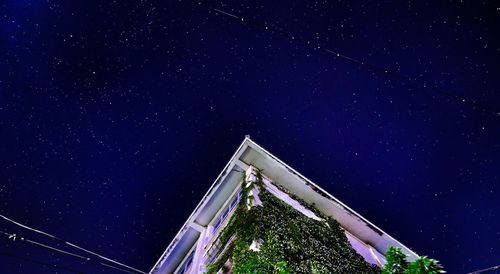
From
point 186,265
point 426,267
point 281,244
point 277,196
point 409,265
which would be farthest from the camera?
point 186,265

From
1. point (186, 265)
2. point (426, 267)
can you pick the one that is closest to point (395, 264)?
point (426, 267)

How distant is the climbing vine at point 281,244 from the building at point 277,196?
1229 mm

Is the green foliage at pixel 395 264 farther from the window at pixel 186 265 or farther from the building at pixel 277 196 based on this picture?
the window at pixel 186 265

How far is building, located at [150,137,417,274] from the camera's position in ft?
44.2

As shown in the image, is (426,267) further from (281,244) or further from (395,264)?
(281,244)

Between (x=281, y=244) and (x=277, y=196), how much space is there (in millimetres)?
3568

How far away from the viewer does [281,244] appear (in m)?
9.34

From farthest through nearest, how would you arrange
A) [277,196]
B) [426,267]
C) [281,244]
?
[277,196] → [281,244] → [426,267]

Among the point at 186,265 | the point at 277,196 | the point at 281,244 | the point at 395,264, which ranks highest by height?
the point at 277,196

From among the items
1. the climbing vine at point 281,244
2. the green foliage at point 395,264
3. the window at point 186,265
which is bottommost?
the window at point 186,265

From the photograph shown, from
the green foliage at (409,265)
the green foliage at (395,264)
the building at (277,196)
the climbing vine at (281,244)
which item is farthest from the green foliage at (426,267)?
the building at (277,196)

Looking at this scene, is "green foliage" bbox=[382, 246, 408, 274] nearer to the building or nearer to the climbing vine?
the climbing vine

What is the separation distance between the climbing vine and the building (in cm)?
123

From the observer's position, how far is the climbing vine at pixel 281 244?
8.55 meters
